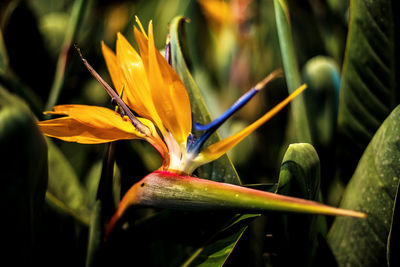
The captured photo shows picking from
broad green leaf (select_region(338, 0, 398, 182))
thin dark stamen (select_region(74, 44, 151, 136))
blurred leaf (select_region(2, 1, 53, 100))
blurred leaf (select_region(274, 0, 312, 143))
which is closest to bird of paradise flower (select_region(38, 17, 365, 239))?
thin dark stamen (select_region(74, 44, 151, 136))

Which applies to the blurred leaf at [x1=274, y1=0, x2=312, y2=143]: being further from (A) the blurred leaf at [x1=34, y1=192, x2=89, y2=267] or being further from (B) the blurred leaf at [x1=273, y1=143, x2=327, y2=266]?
(A) the blurred leaf at [x1=34, y1=192, x2=89, y2=267]

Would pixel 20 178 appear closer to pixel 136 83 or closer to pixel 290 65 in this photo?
pixel 136 83

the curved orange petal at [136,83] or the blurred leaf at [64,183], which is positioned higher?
the curved orange petal at [136,83]

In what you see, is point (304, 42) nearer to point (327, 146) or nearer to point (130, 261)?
point (327, 146)

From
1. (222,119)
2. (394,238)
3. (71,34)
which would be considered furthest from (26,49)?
(394,238)

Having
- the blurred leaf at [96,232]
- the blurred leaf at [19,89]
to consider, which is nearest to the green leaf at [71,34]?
the blurred leaf at [19,89]

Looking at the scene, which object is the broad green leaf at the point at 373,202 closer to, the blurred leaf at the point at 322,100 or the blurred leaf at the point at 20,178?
the blurred leaf at the point at 322,100

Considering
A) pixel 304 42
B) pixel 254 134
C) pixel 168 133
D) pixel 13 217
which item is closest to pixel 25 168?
pixel 13 217
